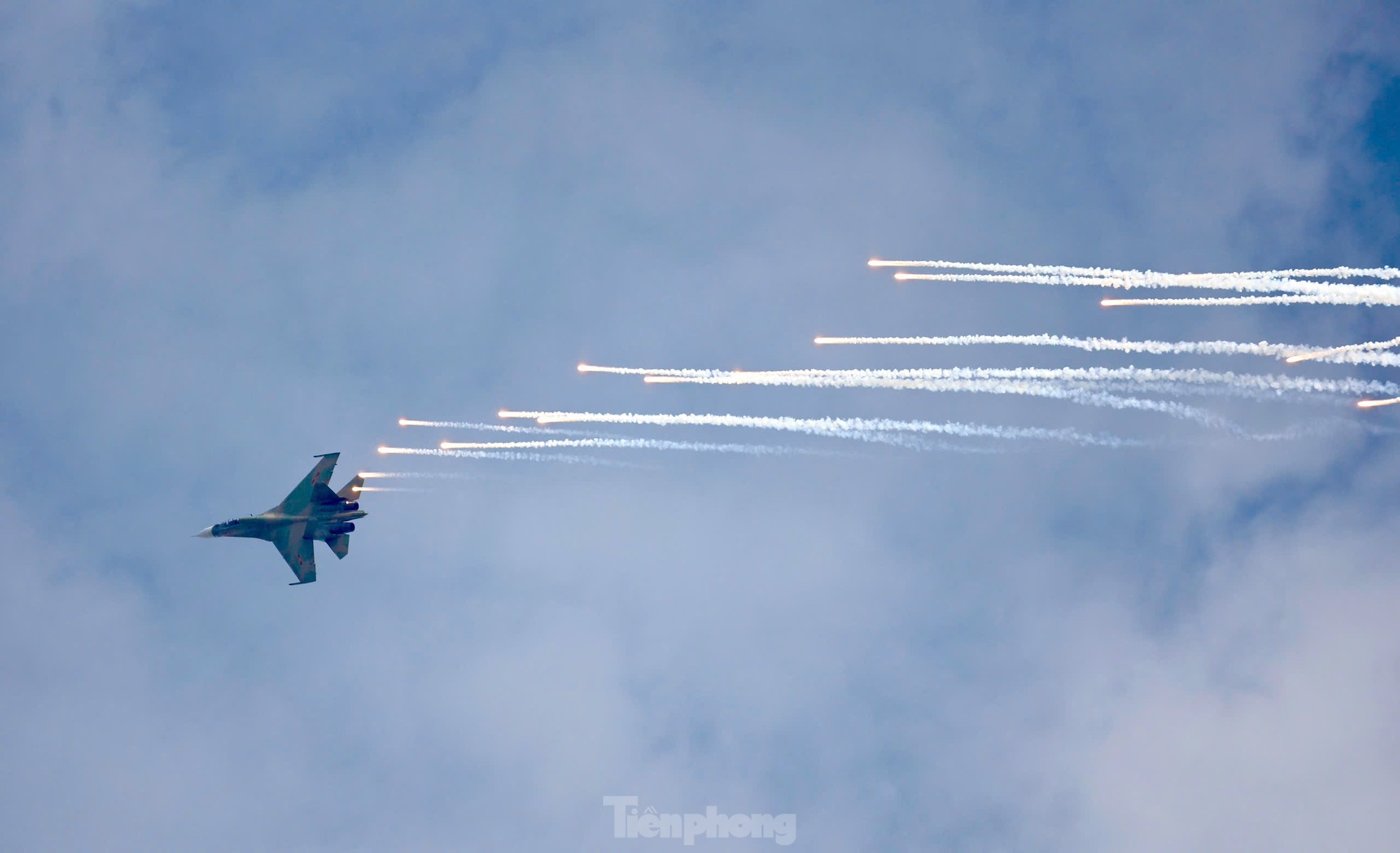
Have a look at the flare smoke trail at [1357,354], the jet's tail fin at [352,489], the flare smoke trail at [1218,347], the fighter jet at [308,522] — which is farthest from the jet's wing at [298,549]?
the flare smoke trail at [1357,354]

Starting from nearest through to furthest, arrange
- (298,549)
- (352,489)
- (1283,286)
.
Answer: (1283,286) → (352,489) → (298,549)

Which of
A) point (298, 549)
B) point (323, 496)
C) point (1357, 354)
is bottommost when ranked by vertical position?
point (1357, 354)

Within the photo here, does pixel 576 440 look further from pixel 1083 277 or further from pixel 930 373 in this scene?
pixel 1083 277

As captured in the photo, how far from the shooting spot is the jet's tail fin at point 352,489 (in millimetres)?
96062

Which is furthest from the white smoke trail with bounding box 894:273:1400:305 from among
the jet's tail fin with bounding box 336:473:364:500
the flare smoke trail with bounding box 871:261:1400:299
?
the jet's tail fin with bounding box 336:473:364:500

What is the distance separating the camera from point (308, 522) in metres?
97.5

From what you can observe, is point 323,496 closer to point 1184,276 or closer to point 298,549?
point 298,549

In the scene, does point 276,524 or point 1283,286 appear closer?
point 1283,286

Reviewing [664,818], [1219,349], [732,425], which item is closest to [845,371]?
[732,425]

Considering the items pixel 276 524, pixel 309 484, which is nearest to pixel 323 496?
pixel 309 484

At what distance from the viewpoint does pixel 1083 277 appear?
248ft

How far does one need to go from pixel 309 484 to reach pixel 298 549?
16.1ft

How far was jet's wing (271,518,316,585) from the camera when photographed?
9850 cm

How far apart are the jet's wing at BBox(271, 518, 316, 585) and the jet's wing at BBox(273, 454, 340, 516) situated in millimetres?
467
